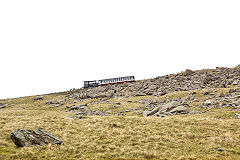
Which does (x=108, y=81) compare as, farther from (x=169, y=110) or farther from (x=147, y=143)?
(x=147, y=143)

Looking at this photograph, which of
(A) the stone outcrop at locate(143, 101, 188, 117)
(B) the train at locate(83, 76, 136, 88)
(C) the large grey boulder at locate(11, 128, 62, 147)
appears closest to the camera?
(C) the large grey boulder at locate(11, 128, 62, 147)

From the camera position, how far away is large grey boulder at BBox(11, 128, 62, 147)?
14299mm

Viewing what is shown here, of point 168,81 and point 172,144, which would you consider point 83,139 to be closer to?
point 172,144

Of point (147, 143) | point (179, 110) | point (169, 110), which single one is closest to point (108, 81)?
point (169, 110)

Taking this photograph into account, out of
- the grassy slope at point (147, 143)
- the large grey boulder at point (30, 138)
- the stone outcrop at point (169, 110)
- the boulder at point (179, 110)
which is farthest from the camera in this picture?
the boulder at point (179, 110)

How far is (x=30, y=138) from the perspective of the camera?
576 inches

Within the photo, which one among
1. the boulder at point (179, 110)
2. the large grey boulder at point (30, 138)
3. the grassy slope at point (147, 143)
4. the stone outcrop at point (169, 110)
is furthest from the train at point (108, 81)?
the large grey boulder at point (30, 138)

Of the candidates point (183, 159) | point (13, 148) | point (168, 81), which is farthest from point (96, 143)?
point (168, 81)

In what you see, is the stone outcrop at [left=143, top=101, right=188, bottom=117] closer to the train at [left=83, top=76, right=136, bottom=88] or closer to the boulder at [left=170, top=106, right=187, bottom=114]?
the boulder at [left=170, top=106, right=187, bottom=114]

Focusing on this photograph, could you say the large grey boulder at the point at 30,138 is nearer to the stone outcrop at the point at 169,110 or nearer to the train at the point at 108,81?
the stone outcrop at the point at 169,110

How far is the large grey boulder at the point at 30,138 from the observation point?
14299mm

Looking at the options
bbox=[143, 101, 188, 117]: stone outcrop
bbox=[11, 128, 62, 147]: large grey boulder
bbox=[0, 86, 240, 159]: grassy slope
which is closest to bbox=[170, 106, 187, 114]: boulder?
bbox=[143, 101, 188, 117]: stone outcrop

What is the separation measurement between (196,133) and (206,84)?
4231 cm

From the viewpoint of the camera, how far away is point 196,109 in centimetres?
3164
